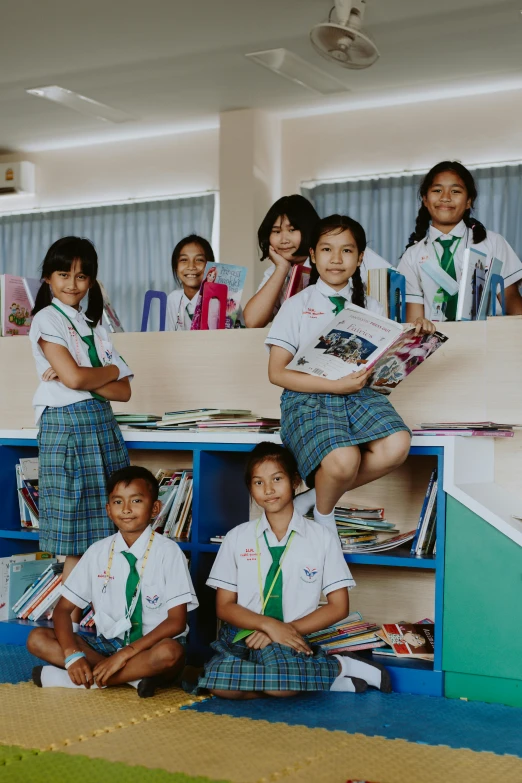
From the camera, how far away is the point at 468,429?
2402mm

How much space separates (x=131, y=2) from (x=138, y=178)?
2.31 m

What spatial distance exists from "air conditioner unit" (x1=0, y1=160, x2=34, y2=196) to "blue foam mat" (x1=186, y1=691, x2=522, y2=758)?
5.64 meters

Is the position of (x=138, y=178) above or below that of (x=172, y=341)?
above

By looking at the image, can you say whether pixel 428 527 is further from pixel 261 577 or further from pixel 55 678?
pixel 55 678

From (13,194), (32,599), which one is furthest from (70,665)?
(13,194)

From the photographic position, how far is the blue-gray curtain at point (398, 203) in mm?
5762

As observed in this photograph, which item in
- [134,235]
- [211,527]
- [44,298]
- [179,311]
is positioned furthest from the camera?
[134,235]

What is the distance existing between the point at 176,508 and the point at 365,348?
2.84 feet

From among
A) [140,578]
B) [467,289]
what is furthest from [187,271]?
[140,578]

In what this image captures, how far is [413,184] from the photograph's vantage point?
237 inches

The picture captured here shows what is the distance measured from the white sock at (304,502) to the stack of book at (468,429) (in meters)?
0.34

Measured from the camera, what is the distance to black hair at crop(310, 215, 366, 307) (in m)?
2.46

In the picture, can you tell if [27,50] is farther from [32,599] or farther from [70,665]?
[70,665]

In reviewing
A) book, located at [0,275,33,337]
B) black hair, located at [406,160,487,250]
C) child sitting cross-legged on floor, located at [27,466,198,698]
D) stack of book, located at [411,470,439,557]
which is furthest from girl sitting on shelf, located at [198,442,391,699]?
book, located at [0,275,33,337]
